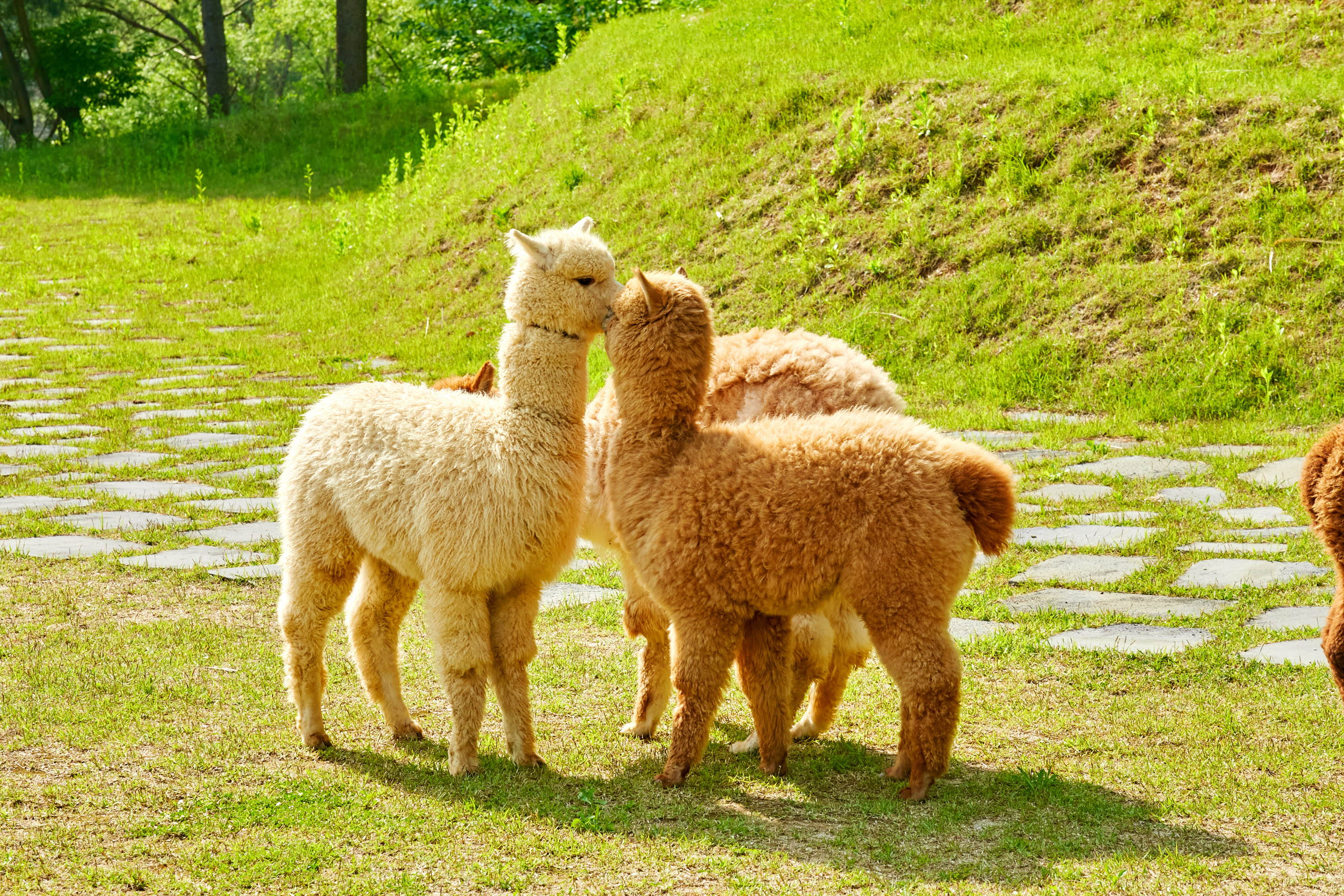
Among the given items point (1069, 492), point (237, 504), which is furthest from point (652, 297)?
point (237, 504)

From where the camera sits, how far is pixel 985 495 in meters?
4.65

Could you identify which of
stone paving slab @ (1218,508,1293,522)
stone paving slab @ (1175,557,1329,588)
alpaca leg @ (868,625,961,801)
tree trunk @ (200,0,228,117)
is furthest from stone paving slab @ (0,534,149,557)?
tree trunk @ (200,0,228,117)

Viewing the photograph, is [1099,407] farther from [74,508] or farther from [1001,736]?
[74,508]

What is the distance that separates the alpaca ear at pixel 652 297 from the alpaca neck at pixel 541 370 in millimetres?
373

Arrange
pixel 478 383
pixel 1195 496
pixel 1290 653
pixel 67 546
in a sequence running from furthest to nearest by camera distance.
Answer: pixel 1195 496 → pixel 67 546 → pixel 478 383 → pixel 1290 653

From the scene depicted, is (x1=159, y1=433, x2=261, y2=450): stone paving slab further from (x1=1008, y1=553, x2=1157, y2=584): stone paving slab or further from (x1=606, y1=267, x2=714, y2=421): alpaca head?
(x1=1008, y1=553, x2=1157, y2=584): stone paving slab

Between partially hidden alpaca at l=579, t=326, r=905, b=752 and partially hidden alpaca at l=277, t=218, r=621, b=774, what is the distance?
15.1 inches

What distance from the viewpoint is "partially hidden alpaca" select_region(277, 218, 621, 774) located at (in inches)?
194

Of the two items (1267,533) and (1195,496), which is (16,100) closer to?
(1195,496)

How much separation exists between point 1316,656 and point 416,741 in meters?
3.97

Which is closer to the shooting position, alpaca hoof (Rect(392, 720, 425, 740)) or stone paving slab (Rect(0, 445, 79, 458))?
alpaca hoof (Rect(392, 720, 425, 740))

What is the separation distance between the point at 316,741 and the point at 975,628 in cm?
327

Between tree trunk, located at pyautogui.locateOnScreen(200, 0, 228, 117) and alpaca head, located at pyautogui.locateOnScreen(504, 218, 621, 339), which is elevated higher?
tree trunk, located at pyautogui.locateOnScreen(200, 0, 228, 117)

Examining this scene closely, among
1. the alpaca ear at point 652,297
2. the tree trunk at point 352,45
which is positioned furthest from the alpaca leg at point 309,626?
the tree trunk at point 352,45
